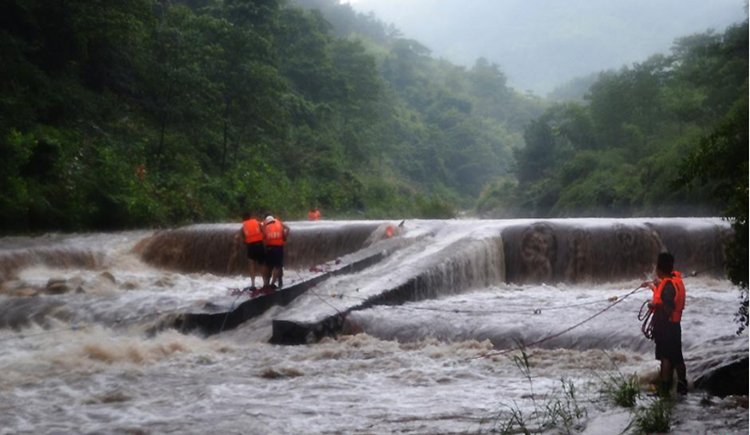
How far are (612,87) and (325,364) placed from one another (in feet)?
142

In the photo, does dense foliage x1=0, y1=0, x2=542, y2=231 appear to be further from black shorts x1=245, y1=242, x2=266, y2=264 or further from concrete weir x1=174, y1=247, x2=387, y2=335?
concrete weir x1=174, y1=247, x2=387, y2=335

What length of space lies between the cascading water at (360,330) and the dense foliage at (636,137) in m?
6.92

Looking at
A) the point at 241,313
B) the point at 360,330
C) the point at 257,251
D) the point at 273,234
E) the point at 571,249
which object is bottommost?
the point at 360,330

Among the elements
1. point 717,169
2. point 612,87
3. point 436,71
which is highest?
point 436,71

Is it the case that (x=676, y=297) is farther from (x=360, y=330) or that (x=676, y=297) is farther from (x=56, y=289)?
(x=56, y=289)

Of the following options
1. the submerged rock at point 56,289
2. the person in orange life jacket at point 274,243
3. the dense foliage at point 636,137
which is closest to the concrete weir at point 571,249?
the person in orange life jacket at point 274,243

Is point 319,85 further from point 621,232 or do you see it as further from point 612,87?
point 621,232

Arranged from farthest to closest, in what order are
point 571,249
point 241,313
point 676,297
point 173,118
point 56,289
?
point 173,118 < point 571,249 < point 56,289 < point 241,313 < point 676,297

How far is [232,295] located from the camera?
11.8 metres

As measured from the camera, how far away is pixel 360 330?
407 inches

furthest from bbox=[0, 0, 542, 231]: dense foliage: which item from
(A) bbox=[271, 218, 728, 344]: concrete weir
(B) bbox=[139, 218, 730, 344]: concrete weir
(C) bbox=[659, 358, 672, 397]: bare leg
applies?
(C) bbox=[659, 358, 672, 397]: bare leg

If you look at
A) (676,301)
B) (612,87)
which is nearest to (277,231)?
(676,301)

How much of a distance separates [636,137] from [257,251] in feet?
124

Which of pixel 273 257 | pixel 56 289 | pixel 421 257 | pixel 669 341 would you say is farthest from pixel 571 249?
pixel 669 341
